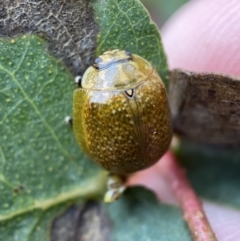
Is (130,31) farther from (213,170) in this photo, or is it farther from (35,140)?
(213,170)

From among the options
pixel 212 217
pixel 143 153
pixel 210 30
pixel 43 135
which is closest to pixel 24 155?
pixel 43 135

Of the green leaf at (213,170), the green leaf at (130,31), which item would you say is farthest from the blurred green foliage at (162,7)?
the green leaf at (130,31)

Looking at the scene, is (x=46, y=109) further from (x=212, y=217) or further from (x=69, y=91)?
(x=212, y=217)

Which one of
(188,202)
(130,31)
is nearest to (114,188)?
(188,202)

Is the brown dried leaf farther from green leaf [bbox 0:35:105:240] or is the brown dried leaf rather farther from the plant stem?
green leaf [bbox 0:35:105:240]

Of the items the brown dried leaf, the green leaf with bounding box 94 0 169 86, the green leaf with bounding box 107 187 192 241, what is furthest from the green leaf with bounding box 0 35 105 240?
the brown dried leaf
